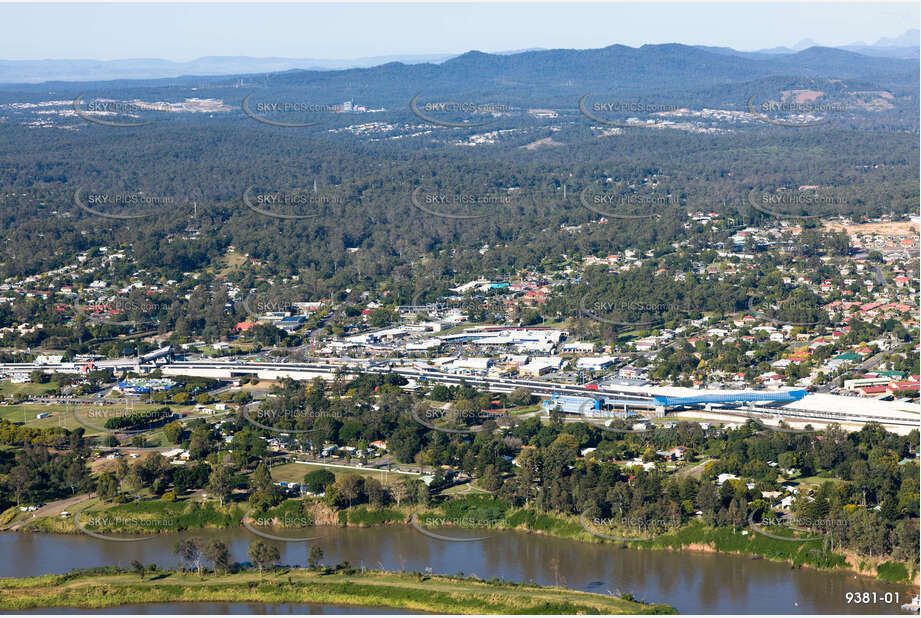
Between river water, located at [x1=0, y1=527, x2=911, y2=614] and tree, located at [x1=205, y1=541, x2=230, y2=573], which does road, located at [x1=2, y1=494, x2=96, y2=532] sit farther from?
tree, located at [x1=205, y1=541, x2=230, y2=573]

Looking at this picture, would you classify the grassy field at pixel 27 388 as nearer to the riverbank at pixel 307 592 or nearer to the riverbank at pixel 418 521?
the riverbank at pixel 418 521

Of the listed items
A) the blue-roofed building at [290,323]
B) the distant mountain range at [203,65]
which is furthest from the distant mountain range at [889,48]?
the blue-roofed building at [290,323]

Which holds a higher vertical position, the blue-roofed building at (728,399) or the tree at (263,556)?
the blue-roofed building at (728,399)

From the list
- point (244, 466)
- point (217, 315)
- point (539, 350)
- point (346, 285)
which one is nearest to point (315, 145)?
point (346, 285)

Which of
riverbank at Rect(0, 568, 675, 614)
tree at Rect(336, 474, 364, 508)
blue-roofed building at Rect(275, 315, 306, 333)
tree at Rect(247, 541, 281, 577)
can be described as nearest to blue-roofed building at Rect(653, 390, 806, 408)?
tree at Rect(336, 474, 364, 508)

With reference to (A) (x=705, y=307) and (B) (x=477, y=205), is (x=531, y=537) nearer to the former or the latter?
(A) (x=705, y=307)

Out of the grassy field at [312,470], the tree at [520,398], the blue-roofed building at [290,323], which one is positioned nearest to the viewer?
the grassy field at [312,470]
